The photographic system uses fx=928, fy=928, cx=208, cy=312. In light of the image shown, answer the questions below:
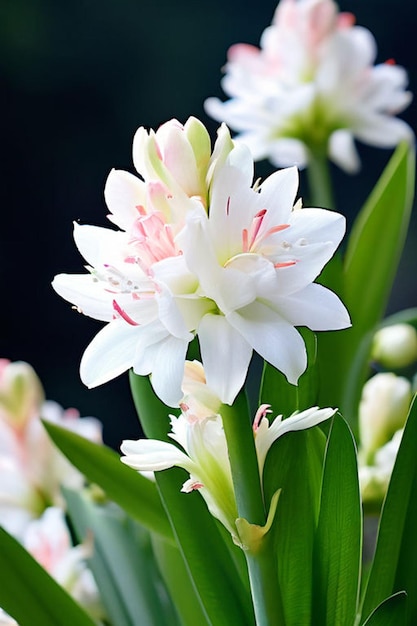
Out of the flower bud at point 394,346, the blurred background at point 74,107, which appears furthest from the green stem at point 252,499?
the blurred background at point 74,107

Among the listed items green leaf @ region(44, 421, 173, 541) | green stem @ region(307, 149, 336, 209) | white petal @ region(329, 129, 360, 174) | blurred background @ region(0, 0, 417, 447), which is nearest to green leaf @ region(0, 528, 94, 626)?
green leaf @ region(44, 421, 173, 541)

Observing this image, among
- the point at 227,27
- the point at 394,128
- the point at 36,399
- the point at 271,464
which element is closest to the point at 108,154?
the point at 227,27

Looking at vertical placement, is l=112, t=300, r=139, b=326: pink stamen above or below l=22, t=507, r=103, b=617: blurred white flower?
above

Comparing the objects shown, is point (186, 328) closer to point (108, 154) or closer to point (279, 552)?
point (279, 552)

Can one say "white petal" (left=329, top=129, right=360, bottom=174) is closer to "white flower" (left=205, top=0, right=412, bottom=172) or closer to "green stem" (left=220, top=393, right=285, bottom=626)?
"white flower" (left=205, top=0, right=412, bottom=172)

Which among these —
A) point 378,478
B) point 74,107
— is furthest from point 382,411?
point 74,107

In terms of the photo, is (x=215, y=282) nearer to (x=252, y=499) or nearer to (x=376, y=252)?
(x=252, y=499)
